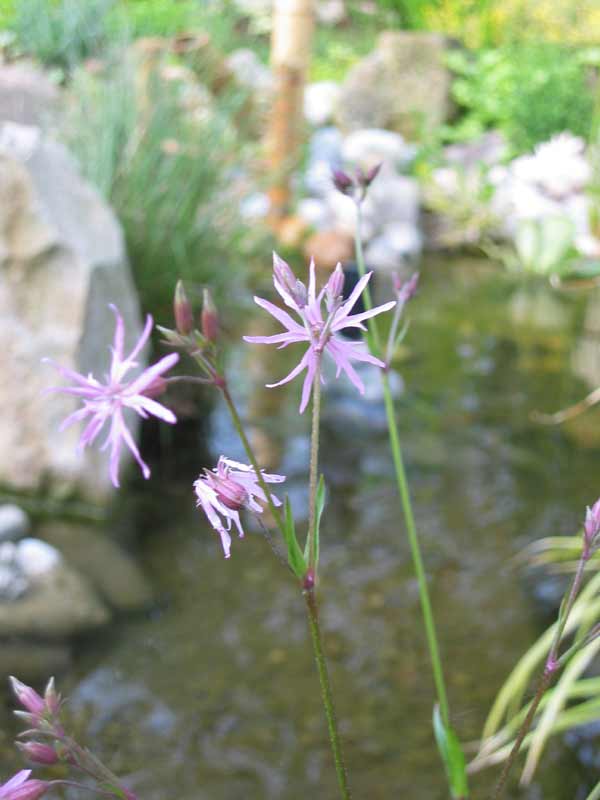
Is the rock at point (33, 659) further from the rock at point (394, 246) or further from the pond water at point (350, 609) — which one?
the rock at point (394, 246)

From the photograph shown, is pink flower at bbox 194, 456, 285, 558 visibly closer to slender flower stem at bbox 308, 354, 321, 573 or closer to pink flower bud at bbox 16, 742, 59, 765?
slender flower stem at bbox 308, 354, 321, 573

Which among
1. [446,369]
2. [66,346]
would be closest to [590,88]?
[446,369]

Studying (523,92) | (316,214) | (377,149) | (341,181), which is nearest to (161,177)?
(341,181)

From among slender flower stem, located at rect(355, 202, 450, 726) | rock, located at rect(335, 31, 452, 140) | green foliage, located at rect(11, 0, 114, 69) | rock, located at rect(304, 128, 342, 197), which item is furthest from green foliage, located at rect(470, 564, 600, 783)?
rock, located at rect(335, 31, 452, 140)

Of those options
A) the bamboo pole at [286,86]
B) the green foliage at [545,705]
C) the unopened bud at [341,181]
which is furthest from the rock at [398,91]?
the unopened bud at [341,181]

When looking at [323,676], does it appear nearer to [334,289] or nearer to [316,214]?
[334,289]

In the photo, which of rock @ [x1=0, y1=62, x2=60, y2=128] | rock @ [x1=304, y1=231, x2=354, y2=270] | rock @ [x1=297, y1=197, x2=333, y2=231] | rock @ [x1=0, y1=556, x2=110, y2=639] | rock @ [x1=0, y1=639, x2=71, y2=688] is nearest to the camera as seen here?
rock @ [x1=0, y1=639, x2=71, y2=688]
